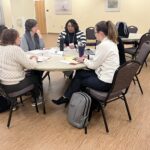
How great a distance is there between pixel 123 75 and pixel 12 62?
1201mm

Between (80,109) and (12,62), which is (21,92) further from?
(80,109)

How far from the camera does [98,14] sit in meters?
9.02

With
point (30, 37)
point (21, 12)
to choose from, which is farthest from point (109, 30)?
point (21, 12)

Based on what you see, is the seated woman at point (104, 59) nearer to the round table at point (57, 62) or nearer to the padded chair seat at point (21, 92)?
the round table at point (57, 62)

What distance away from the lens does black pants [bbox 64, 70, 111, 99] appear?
226cm

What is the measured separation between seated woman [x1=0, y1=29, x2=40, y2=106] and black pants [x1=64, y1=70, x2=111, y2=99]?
1.75 ft

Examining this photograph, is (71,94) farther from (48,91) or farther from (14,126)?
(48,91)

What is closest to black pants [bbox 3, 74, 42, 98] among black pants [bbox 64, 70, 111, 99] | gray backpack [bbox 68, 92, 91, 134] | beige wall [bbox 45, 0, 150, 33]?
black pants [bbox 64, 70, 111, 99]

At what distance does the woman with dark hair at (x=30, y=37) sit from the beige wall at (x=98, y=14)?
5937mm

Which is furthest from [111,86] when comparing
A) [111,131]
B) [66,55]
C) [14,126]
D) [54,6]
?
[54,6]

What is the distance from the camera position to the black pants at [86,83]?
7.41ft

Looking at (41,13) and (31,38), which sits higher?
(41,13)

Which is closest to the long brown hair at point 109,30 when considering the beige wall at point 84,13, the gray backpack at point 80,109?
the gray backpack at point 80,109

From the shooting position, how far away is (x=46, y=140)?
2.18m
